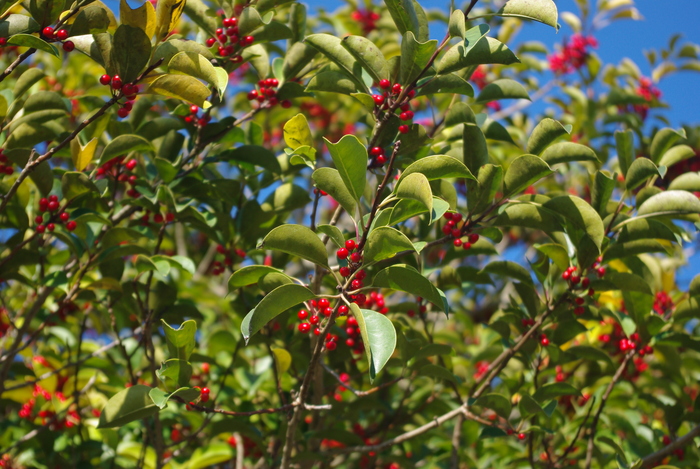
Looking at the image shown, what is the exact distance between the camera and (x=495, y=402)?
2.45 meters

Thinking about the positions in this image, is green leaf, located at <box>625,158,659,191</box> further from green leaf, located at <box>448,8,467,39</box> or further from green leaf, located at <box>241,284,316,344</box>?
green leaf, located at <box>241,284,316,344</box>

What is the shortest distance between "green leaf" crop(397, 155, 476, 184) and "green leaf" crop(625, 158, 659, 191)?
33.2 inches

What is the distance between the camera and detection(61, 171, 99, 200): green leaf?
7.90 ft

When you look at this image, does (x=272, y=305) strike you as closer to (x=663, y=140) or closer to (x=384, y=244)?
(x=384, y=244)

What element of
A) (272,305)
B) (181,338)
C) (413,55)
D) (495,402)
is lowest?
(495,402)

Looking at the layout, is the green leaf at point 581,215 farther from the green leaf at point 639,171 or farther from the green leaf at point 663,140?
the green leaf at point 663,140

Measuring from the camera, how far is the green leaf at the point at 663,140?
259cm

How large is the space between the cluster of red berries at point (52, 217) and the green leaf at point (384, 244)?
4.51 feet

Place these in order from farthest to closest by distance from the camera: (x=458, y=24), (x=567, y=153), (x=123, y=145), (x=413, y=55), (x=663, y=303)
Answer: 1. (x=663, y=303)
2. (x=123, y=145)
3. (x=567, y=153)
4. (x=413, y=55)
5. (x=458, y=24)

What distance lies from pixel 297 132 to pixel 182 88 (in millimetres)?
419

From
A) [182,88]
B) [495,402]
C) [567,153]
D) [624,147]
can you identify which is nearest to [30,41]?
[182,88]

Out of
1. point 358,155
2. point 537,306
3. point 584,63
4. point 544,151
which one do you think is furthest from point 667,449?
point 584,63

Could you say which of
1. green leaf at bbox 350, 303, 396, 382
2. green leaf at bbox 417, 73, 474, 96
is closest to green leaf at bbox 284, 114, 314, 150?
green leaf at bbox 417, 73, 474, 96

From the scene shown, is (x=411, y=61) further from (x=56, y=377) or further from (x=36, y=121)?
(x=56, y=377)
